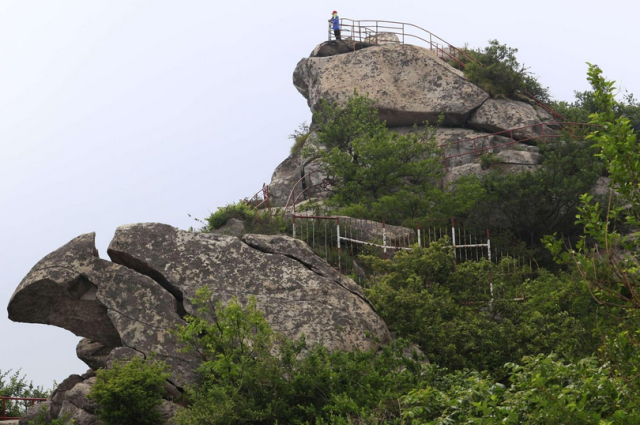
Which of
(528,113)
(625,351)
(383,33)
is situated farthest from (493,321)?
(383,33)

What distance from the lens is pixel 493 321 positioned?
17516 mm

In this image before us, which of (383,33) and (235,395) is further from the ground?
(383,33)

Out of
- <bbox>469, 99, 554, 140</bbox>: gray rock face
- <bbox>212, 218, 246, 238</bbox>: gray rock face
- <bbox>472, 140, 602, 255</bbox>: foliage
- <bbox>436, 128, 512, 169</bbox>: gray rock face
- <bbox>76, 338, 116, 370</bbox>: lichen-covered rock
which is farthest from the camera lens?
<bbox>469, 99, 554, 140</bbox>: gray rock face

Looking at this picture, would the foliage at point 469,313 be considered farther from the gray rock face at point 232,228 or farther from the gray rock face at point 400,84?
the gray rock face at point 400,84

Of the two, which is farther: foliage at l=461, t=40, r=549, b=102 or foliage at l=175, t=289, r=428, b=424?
foliage at l=461, t=40, r=549, b=102

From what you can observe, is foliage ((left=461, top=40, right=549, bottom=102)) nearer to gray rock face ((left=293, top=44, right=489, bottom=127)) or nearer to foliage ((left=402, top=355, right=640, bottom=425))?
gray rock face ((left=293, top=44, right=489, bottom=127))

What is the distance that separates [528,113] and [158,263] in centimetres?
2633

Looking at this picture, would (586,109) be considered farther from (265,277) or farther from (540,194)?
(265,277)

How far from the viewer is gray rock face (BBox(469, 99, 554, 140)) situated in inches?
1478

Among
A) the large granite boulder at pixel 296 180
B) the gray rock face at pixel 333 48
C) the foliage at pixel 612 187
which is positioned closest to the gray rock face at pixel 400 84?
the gray rock face at pixel 333 48

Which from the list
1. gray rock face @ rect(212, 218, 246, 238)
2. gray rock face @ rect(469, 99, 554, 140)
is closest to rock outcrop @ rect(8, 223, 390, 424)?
gray rock face @ rect(212, 218, 246, 238)

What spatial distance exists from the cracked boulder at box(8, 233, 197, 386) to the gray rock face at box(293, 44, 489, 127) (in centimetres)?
2307

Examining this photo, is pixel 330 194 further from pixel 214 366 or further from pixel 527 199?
pixel 214 366

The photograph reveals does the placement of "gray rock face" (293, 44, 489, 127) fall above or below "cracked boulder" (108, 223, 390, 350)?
above
